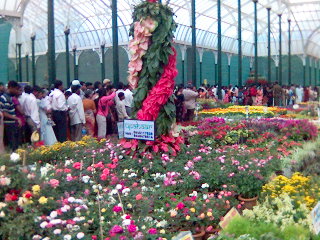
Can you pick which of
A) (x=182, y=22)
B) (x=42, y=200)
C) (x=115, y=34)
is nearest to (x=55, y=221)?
(x=42, y=200)

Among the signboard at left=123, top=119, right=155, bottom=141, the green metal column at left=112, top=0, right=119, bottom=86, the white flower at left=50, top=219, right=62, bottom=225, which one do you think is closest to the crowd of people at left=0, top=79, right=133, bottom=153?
the green metal column at left=112, top=0, right=119, bottom=86

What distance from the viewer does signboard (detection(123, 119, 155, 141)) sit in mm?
6621

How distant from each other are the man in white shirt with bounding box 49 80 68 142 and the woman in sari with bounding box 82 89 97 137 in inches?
31.5

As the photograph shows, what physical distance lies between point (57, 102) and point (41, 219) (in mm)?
6431

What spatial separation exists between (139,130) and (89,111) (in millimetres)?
4189

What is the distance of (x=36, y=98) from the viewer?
32.4 ft

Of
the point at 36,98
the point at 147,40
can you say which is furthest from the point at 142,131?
the point at 36,98

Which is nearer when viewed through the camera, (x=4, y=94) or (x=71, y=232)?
(x=71, y=232)

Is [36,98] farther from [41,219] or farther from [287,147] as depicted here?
[41,219]

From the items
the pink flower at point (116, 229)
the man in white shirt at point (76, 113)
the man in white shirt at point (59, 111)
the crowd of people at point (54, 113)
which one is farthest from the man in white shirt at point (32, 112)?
the pink flower at point (116, 229)

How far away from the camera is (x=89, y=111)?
1072cm

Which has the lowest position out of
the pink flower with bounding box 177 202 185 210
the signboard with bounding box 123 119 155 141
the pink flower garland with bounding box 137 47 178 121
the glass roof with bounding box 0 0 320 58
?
the pink flower with bounding box 177 202 185 210

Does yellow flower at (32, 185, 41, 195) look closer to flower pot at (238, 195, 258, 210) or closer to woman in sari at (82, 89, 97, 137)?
flower pot at (238, 195, 258, 210)

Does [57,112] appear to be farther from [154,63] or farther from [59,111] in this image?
[154,63]
